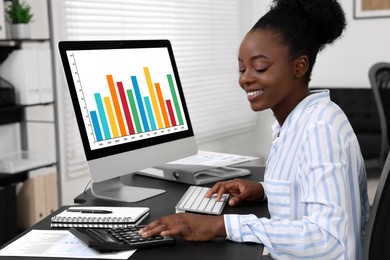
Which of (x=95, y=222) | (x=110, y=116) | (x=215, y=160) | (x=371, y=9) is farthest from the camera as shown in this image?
(x=371, y=9)

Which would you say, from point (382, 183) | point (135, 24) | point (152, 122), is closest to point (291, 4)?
point (382, 183)

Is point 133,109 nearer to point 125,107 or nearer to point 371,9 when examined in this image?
point 125,107

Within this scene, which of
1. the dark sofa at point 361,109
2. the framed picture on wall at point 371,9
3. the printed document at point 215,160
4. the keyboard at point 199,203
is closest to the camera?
the keyboard at point 199,203

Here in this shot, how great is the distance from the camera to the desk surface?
3.68 feet

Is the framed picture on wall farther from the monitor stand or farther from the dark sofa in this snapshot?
the monitor stand

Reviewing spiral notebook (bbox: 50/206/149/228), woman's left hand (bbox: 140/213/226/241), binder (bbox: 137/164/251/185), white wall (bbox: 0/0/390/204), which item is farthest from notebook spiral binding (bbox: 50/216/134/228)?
white wall (bbox: 0/0/390/204)

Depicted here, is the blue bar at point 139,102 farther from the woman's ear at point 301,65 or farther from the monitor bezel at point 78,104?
the woman's ear at point 301,65

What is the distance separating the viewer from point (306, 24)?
1270mm

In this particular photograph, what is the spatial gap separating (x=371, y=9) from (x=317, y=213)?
4126 millimetres

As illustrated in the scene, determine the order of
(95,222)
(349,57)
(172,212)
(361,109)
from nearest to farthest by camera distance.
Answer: (95,222) < (172,212) < (361,109) < (349,57)

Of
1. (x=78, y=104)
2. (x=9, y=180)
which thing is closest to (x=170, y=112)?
(x=78, y=104)

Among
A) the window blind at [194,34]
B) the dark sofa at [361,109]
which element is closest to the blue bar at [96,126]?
the window blind at [194,34]

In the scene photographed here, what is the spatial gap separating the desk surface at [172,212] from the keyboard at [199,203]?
30mm

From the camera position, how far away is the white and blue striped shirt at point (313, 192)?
1082 millimetres
